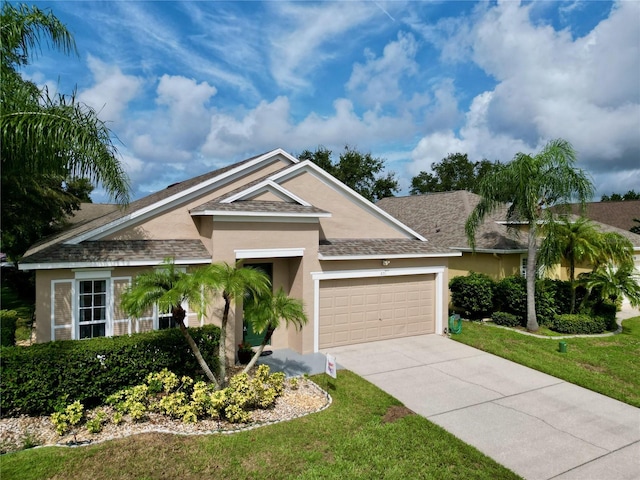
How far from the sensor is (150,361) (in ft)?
30.4

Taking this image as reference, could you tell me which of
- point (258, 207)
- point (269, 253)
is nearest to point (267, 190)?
point (258, 207)

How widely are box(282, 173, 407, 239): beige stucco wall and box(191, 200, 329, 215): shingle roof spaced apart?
152 centimetres

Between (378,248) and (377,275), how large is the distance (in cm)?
101

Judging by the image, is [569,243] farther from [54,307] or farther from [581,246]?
[54,307]

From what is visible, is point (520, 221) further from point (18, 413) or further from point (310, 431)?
point (18, 413)

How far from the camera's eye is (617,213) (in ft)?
132

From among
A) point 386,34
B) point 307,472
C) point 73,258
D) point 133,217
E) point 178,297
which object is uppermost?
point 386,34

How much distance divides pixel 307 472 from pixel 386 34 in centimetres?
1417

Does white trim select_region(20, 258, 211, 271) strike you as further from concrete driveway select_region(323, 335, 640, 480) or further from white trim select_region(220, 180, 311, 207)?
concrete driveway select_region(323, 335, 640, 480)

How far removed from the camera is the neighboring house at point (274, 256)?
1045 cm

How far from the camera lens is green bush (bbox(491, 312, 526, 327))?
55.3 feet

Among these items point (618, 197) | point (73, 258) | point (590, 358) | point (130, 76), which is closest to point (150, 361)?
point (73, 258)

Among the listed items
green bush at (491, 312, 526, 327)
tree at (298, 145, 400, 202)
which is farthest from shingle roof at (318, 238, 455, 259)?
tree at (298, 145, 400, 202)

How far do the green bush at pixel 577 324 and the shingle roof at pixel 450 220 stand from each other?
3601 mm
